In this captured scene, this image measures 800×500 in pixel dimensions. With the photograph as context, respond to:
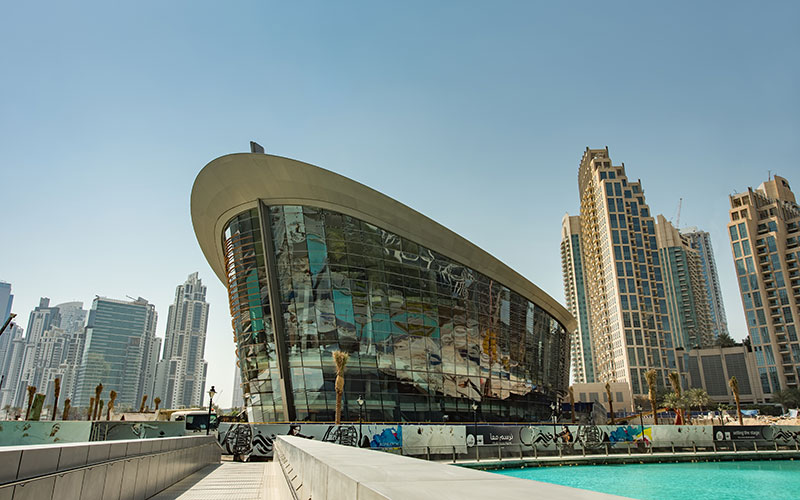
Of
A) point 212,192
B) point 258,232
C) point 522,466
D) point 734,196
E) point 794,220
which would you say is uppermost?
point 734,196

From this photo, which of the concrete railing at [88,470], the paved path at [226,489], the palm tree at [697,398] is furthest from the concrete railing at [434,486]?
the palm tree at [697,398]

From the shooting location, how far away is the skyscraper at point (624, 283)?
11319cm

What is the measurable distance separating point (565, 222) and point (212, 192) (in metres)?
161

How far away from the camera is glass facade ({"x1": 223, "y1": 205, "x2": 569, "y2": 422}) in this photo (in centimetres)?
3891

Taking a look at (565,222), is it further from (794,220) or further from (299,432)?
(299,432)

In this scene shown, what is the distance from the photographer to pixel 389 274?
41156 mm

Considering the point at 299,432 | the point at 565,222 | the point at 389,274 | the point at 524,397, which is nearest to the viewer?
the point at 299,432

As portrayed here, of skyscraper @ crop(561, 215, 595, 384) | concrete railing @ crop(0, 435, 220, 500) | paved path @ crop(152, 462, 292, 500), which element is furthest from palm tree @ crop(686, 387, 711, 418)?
concrete railing @ crop(0, 435, 220, 500)

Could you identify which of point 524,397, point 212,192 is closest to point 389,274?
point 212,192

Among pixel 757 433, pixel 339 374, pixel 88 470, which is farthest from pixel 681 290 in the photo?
pixel 88 470

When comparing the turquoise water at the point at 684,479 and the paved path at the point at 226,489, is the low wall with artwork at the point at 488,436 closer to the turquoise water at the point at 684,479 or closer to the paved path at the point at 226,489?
the turquoise water at the point at 684,479

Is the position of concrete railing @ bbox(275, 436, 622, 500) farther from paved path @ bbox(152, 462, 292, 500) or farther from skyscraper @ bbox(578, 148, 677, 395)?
skyscraper @ bbox(578, 148, 677, 395)

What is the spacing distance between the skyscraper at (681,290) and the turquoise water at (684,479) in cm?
15140

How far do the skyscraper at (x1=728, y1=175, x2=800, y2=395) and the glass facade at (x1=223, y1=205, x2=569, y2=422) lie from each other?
107 m
